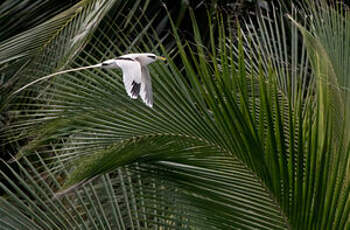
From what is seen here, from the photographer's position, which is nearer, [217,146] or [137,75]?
[217,146]

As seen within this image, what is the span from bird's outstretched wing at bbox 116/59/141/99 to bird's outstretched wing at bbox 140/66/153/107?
0.01 metres

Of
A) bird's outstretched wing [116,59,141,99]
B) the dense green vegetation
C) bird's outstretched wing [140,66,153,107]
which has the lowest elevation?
the dense green vegetation

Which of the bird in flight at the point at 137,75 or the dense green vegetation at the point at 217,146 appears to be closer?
the dense green vegetation at the point at 217,146

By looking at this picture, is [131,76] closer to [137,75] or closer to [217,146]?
[137,75]

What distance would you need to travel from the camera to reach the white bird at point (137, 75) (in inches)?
47.3

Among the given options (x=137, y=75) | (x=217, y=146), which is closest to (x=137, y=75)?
(x=137, y=75)

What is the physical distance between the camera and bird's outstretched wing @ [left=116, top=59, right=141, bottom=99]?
1206 millimetres

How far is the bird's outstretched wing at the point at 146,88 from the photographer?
119 centimetres

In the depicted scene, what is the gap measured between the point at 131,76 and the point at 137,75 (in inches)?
0.7

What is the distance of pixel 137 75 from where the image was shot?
48.4 inches

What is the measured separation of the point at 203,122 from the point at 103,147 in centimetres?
26

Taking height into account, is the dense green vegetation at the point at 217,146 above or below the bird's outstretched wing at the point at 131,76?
below

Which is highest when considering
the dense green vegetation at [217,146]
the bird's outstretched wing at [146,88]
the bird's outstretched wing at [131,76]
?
the bird's outstretched wing at [131,76]

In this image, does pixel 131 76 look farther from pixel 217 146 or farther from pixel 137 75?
pixel 217 146
